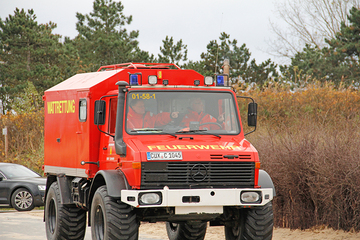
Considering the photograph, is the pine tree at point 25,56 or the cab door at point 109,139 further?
the pine tree at point 25,56

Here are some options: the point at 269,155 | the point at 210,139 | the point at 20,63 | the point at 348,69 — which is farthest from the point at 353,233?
the point at 20,63

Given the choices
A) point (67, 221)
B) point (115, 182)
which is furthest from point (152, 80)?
point (67, 221)

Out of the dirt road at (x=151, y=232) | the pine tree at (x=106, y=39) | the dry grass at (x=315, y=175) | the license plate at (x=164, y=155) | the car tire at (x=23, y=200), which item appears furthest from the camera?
the pine tree at (x=106, y=39)

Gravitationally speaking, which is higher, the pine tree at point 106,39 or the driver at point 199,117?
the pine tree at point 106,39

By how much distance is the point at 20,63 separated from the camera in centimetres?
3888

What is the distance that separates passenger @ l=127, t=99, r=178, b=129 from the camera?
787cm

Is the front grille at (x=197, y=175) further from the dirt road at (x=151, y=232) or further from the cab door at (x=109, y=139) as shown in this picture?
the dirt road at (x=151, y=232)

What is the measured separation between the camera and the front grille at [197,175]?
23.7 ft

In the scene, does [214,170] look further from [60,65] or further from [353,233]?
[60,65]

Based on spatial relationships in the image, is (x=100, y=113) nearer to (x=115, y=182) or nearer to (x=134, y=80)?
(x=134, y=80)

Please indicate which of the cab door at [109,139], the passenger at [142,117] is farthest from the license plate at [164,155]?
the cab door at [109,139]

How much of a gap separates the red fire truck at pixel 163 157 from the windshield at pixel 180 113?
0.05 feet

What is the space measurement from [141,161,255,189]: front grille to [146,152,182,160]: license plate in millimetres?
77

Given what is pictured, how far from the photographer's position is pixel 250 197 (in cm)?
734
